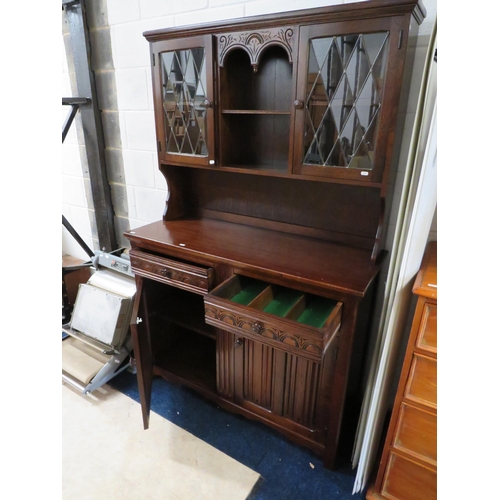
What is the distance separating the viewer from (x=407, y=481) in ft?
4.13

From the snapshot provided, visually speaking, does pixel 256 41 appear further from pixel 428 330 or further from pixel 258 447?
pixel 258 447

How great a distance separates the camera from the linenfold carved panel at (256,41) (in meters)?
1.18

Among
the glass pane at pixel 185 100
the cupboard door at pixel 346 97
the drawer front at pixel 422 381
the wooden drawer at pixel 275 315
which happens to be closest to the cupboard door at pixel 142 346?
the wooden drawer at pixel 275 315

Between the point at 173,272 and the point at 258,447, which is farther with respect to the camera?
the point at 258,447

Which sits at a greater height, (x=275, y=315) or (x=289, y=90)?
(x=289, y=90)

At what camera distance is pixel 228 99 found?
1.43m

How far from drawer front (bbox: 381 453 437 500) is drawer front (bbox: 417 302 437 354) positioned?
0.47 metres

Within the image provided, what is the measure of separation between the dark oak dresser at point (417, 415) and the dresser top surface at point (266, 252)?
191 millimetres

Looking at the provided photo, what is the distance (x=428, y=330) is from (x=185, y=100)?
1.27 m

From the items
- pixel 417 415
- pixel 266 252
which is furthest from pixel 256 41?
pixel 417 415

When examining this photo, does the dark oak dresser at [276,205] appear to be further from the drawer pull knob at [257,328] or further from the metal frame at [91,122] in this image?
the metal frame at [91,122]
